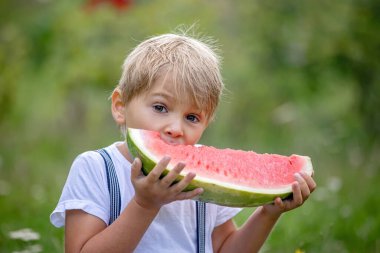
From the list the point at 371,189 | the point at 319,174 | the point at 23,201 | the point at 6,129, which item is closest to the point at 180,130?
the point at 23,201

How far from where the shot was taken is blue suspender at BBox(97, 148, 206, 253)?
2.85m

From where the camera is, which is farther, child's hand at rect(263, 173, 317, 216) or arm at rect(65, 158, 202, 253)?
child's hand at rect(263, 173, 317, 216)

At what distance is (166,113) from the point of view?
285 cm

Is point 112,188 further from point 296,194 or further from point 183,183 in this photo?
point 296,194

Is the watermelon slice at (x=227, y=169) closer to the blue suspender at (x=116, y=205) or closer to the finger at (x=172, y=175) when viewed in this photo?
the finger at (x=172, y=175)

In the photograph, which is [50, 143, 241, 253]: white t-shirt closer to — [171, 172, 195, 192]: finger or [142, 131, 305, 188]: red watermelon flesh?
[142, 131, 305, 188]: red watermelon flesh

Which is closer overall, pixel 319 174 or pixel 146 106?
pixel 146 106

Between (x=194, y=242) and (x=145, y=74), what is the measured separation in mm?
766

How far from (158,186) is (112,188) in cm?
43

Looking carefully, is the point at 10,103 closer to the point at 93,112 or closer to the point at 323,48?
the point at 93,112

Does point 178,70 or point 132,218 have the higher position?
point 178,70

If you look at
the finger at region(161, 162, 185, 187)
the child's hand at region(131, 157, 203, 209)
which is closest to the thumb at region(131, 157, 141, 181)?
the child's hand at region(131, 157, 203, 209)

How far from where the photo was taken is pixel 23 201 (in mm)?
5160

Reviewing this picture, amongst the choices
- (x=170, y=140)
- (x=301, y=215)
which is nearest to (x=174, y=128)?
(x=170, y=140)
